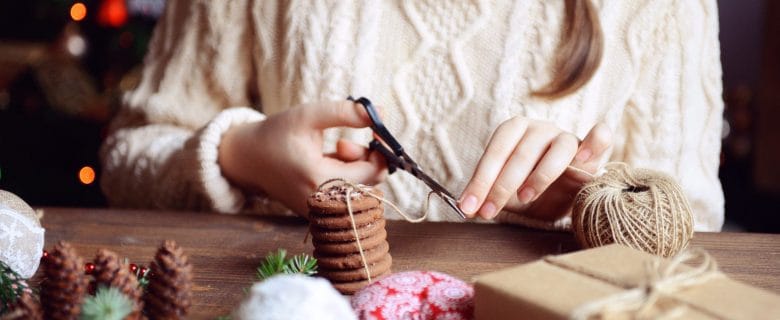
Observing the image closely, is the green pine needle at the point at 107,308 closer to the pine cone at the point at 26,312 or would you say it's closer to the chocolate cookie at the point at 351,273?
the pine cone at the point at 26,312

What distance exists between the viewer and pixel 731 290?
0.38 metres

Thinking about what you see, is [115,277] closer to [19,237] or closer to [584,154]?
[19,237]

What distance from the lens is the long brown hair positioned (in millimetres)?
880

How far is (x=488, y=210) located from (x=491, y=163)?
43 millimetres

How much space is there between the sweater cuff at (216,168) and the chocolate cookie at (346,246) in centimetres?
32

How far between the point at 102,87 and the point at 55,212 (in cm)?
140

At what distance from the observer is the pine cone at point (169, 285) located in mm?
422

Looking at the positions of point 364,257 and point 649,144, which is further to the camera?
point 649,144

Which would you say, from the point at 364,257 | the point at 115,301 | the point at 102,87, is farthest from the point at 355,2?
the point at 102,87

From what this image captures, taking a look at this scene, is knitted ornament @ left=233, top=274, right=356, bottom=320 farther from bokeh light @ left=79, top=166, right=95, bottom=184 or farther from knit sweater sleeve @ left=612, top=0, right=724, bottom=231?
bokeh light @ left=79, top=166, right=95, bottom=184

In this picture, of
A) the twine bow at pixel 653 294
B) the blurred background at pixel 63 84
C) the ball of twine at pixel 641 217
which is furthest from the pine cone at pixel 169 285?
the blurred background at pixel 63 84

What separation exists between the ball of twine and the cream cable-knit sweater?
0.34 meters

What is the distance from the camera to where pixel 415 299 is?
45cm

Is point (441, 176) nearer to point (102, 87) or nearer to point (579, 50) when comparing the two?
point (579, 50)
